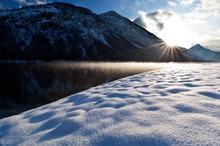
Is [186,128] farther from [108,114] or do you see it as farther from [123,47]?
[123,47]

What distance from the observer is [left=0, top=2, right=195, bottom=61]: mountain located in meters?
133

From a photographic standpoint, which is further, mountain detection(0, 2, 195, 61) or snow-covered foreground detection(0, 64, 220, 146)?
mountain detection(0, 2, 195, 61)

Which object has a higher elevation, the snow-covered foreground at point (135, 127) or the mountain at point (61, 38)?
the mountain at point (61, 38)

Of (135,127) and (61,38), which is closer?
(135,127)

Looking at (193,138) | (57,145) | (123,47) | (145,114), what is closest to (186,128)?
(193,138)

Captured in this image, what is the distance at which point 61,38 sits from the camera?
15312 cm

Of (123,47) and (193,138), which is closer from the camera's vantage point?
(193,138)

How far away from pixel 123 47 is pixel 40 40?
277ft

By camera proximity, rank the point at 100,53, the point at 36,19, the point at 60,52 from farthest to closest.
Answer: the point at 36,19 < the point at 100,53 < the point at 60,52

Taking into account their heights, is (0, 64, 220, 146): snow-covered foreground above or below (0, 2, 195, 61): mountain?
below

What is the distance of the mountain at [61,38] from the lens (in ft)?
436

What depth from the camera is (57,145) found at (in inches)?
92.4

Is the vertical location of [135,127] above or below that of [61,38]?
below

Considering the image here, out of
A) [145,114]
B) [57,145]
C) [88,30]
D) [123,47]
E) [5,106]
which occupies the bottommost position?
[5,106]
